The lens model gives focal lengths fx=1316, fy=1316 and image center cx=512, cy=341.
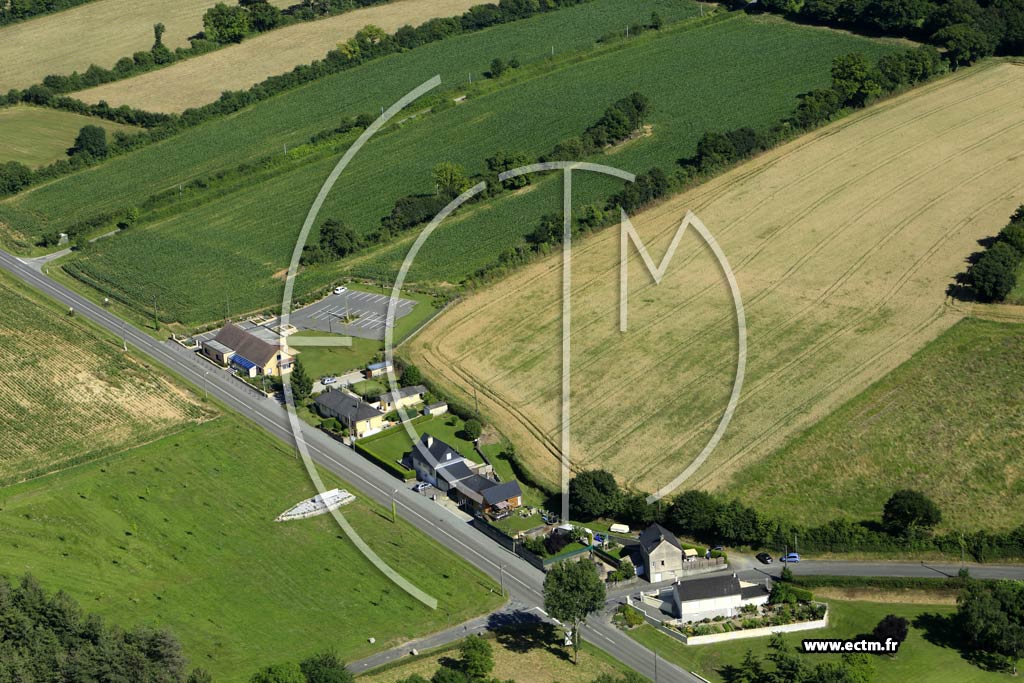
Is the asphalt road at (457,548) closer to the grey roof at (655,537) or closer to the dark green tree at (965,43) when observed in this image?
the grey roof at (655,537)

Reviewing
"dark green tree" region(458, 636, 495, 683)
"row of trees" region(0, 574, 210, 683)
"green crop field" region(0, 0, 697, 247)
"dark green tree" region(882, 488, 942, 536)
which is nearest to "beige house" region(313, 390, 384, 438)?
"dark green tree" region(458, 636, 495, 683)

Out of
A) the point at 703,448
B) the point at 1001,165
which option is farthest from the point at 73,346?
the point at 1001,165

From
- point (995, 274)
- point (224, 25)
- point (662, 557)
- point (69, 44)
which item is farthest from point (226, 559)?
point (69, 44)

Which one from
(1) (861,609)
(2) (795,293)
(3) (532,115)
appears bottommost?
(1) (861,609)

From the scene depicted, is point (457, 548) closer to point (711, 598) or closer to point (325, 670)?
point (711, 598)

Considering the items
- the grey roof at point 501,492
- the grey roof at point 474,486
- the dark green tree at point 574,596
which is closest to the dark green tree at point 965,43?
the grey roof at point 501,492

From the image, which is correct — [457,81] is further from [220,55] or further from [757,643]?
[757,643]
